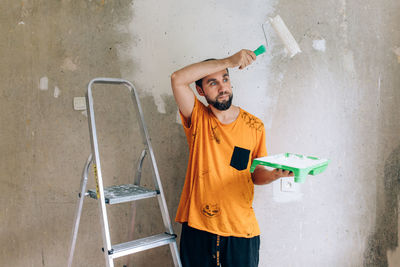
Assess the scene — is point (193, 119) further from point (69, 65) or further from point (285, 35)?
point (69, 65)

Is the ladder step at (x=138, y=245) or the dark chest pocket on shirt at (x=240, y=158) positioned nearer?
the ladder step at (x=138, y=245)

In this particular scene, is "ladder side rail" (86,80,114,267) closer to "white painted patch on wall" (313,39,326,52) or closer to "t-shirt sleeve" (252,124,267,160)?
"t-shirt sleeve" (252,124,267,160)

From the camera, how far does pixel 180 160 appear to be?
194cm

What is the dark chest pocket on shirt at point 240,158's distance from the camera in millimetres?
1552

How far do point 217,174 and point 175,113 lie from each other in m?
0.56

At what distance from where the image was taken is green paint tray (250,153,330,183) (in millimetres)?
1248

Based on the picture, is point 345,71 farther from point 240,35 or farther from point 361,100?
point 240,35

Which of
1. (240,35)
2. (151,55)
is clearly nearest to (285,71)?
(240,35)

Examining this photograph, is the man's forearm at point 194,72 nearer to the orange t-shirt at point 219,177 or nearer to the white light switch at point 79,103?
the orange t-shirt at point 219,177

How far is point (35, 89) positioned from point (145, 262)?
122cm

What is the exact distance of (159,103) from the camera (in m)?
1.92

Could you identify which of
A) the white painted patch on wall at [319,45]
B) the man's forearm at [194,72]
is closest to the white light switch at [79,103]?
the man's forearm at [194,72]

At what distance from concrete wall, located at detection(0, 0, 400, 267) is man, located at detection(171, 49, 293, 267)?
36cm

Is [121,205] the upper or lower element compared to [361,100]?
lower
